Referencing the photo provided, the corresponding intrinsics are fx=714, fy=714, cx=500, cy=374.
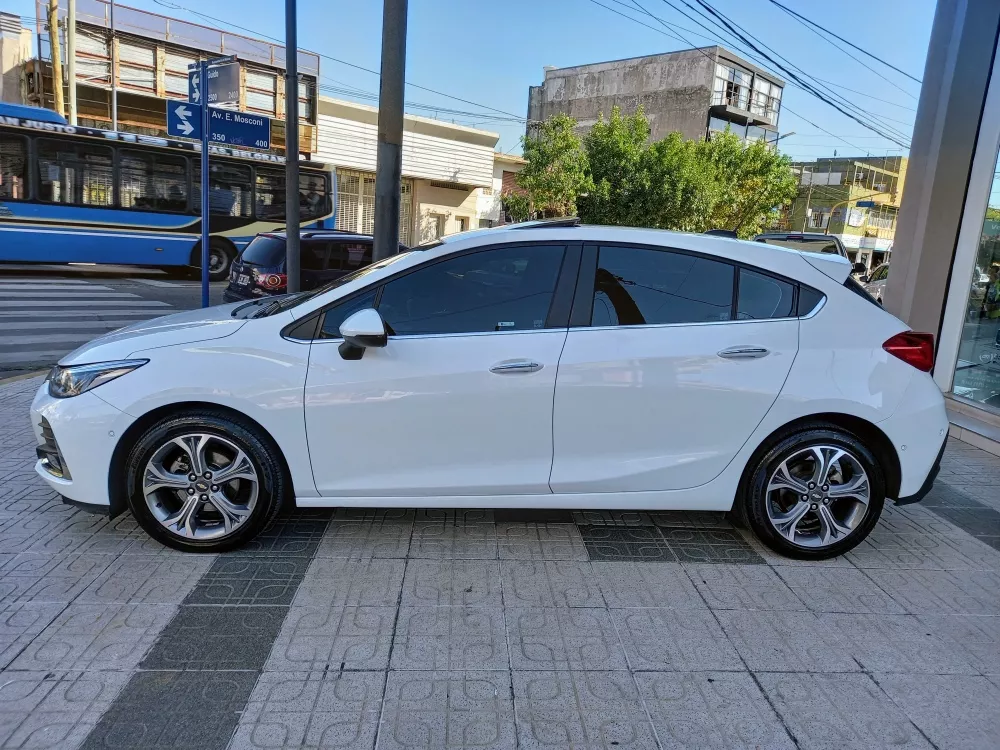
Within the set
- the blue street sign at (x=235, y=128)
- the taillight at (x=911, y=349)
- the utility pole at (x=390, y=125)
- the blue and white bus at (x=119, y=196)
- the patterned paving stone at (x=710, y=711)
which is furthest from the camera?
the blue and white bus at (x=119, y=196)

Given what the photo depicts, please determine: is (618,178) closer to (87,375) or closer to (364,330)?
(364,330)

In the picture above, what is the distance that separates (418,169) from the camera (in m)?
30.9

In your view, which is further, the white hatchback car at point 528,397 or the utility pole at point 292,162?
the utility pole at point 292,162

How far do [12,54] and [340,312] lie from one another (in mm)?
29319

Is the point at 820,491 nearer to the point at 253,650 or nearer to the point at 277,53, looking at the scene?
the point at 253,650

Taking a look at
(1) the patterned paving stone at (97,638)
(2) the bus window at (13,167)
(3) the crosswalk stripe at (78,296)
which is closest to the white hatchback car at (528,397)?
(1) the patterned paving stone at (97,638)

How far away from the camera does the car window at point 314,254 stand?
10859mm

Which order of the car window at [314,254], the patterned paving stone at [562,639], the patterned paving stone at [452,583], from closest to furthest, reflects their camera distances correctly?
the patterned paving stone at [562,639] → the patterned paving stone at [452,583] → the car window at [314,254]

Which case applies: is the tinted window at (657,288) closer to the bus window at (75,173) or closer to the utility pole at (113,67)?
the bus window at (75,173)

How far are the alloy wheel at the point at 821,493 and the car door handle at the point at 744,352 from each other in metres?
0.54

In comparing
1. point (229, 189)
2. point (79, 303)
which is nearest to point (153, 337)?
point (79, 303)

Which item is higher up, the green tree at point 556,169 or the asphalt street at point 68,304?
the green tree at point 556,169

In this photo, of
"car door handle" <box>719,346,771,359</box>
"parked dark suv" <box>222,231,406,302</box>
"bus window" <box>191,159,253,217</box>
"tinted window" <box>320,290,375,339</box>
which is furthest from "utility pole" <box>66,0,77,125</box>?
"car door handle" <box>719,346,771,359</box>

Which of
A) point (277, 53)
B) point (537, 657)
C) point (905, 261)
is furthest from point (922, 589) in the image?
point (277, 53)
